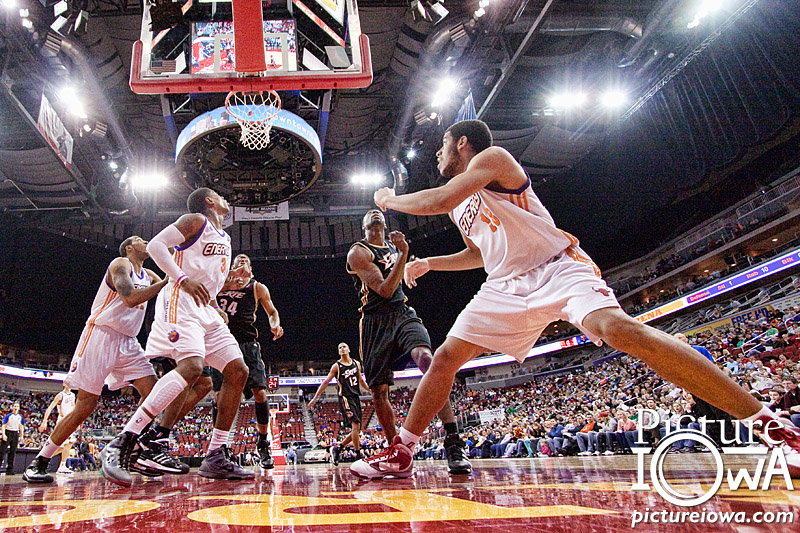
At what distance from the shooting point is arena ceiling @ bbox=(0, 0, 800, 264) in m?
9.50

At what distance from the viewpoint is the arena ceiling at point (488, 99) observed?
31.2 ft

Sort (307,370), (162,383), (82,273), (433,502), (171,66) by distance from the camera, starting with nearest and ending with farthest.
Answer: (433,502)
(162,383)
(171,66)
(82,273)
(307,370)

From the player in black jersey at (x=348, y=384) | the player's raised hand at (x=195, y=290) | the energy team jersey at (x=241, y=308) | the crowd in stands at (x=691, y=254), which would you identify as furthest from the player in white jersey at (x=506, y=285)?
the crowd in stands at (x=691, y=254)

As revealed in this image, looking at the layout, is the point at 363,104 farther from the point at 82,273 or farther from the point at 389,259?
the point at 82,273

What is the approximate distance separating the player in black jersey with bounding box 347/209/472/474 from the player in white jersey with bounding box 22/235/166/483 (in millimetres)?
1515

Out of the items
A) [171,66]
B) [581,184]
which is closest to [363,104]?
[171,66]

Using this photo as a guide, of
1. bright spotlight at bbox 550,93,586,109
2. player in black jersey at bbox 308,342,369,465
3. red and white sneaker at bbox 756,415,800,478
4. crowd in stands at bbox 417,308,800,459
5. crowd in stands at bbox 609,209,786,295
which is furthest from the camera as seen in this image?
crowd in stands at bbox 609,209,786,295

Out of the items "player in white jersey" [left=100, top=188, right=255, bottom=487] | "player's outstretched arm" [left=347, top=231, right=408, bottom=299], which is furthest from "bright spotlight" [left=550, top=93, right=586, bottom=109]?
"player in white jersey" [left=100, top=188, right=255, bottom=487]

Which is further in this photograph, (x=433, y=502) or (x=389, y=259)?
(x=389, y=259)

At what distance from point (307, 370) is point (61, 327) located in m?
13.5

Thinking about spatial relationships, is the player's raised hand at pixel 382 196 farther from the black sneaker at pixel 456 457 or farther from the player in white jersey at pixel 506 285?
the black sneaker at pixel 456 457

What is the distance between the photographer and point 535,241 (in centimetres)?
210

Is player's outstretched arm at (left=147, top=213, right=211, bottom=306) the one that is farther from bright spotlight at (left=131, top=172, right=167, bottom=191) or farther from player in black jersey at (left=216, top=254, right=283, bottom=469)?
bright spotlight at (left=131, top=172, right=167, bottom=191)

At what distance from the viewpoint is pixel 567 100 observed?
11.7 meters
